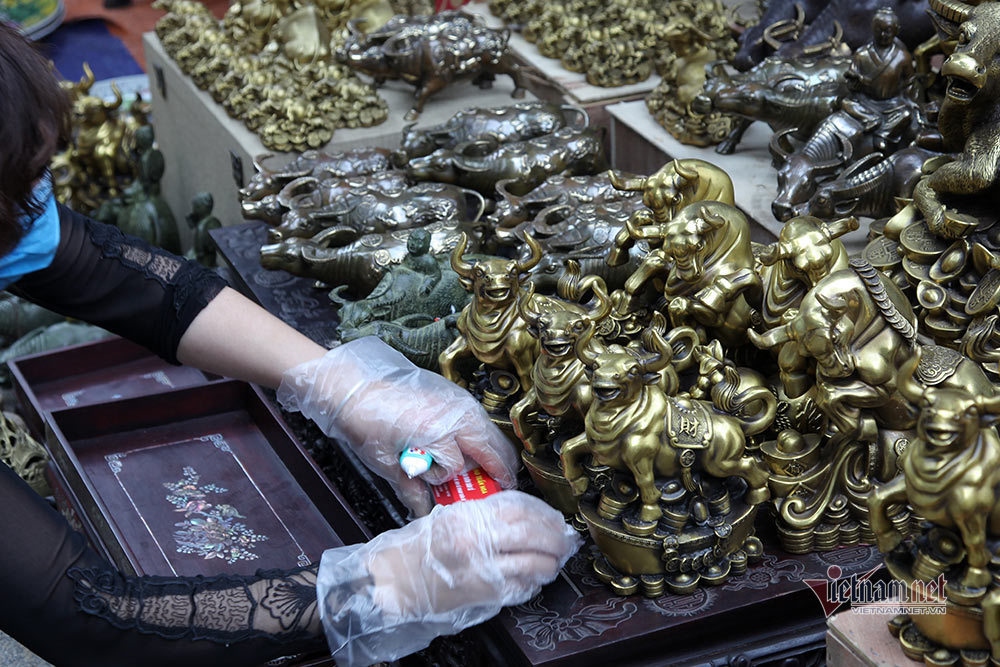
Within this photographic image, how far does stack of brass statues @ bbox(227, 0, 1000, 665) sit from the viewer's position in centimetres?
102

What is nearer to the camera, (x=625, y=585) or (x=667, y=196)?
(x=625, y=585)

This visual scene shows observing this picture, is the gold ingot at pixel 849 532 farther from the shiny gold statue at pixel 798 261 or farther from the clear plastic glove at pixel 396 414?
the clear plastic glove at pixel 396 414

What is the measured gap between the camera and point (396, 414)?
1462 millimetres

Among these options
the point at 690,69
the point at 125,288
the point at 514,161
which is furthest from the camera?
the point at 690,69

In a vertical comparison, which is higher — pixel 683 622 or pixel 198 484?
pixel 683 622

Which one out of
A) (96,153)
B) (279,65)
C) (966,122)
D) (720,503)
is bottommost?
(96,153)

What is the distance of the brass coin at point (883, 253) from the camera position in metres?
1.55

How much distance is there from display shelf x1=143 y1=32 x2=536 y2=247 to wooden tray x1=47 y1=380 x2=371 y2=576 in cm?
89

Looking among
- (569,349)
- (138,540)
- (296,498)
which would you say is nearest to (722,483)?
(569,349)

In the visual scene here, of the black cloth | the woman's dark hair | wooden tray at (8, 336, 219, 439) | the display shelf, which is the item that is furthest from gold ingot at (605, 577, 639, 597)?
the display shelf

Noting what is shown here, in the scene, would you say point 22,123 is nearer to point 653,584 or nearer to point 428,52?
point 653,584

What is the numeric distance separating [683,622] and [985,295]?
58 centimetres

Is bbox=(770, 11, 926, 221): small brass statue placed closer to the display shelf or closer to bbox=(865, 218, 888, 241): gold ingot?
bbox=(865, 218, 888, 241): gold ingot

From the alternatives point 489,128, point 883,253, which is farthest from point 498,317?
point 489,128
